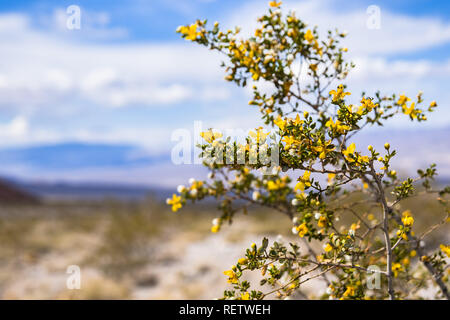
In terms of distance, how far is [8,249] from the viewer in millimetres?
10828

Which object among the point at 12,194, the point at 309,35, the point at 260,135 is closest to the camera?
the point at 260,135

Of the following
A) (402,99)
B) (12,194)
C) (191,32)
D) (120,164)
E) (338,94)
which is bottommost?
(338,94)

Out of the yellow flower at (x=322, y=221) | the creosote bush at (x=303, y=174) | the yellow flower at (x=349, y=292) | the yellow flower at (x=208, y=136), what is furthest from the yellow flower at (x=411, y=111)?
the yellow flower at (x=208, y=136)

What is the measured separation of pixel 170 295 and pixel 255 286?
55.1 inches

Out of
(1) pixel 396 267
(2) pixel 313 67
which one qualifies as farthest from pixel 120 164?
(1) pixel 396 267

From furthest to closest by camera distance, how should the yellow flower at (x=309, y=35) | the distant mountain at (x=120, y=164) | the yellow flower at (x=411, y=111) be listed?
the distant mountain at (x=120, y=164) → the yellow flower at (x=309, y=35) → the yellow flower at (x=411, y=111)

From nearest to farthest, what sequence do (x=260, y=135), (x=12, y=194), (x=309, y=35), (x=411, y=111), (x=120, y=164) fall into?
(x=260, y=135), (x=411, y=111), (x=309, y=35), (x=12, y=194), (x=120, y=164)

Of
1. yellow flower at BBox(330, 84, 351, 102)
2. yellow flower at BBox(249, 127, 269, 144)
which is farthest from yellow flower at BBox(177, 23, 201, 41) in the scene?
yellow flower at BBox(330, 84, 351, 102)

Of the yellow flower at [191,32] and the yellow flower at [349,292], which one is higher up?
the yellow flower at [191,32]

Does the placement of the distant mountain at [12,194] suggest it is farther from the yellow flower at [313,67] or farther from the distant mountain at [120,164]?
the yellow flower at [313,67]

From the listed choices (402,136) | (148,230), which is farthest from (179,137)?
(402,136)

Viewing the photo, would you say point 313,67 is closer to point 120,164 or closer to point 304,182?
point 304,182

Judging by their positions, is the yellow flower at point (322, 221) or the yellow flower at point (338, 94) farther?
the yellow flower at point (322, 221)

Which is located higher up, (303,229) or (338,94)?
(338,94)
